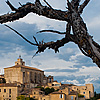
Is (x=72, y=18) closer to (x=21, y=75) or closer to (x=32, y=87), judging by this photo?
(x=32, y=87)

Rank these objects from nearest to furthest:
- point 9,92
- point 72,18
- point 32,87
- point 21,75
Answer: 1. point 72,18
2. point 9,92
3. point 32,87
4. point 21,75

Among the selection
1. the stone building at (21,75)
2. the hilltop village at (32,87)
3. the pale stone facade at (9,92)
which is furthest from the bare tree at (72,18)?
the stone building at (21,75)

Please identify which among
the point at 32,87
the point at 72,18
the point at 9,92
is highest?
the point at 72,18

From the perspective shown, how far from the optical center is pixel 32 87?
252ft

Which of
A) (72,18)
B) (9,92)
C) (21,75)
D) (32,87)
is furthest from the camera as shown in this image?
(21,75)

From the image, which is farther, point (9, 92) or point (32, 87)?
point (32, 87)

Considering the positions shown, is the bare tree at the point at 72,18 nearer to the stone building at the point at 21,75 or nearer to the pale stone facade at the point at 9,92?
the pale stone facade at the point at 9,92

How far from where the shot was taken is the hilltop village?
191 feet

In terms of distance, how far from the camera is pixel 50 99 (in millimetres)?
56375

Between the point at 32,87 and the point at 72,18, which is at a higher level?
the point at 72,18

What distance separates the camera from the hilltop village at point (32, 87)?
2288 inches

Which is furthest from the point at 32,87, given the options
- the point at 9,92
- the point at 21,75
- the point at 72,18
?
the point at 72,18

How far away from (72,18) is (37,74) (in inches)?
3437

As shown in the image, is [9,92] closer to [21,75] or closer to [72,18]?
[21,75]
